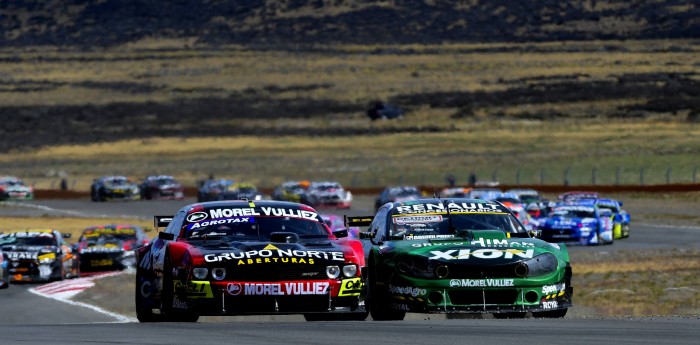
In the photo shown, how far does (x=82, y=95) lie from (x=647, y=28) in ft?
186

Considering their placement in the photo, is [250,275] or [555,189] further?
[555,189]

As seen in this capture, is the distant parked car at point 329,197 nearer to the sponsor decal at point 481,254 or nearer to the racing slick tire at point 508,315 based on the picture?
the racing slick tire at point 508,315

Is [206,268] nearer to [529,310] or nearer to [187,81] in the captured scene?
[529,310]

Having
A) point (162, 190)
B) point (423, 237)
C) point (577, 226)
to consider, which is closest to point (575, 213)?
point (577, 226)

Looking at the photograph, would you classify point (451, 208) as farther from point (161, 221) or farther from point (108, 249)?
point (108, 249)

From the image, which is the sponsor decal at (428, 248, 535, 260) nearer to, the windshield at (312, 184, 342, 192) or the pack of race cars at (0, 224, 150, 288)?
the pack of race cars at (0, 224, 150, 288)

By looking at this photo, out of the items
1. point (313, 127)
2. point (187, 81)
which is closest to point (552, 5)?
point (187, 81)

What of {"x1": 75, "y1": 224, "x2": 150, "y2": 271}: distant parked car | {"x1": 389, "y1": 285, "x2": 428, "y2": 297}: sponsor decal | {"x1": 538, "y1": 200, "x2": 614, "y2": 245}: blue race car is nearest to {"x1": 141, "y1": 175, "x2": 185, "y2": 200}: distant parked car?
{"x1": 538, "y1": 200, "x2": 614, "y2": 245}: blue race car

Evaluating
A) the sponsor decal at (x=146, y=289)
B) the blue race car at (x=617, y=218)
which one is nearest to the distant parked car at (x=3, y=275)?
the sponsor decal at (x=146, y=289)

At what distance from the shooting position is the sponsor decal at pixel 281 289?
15.6m

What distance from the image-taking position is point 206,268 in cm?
1559

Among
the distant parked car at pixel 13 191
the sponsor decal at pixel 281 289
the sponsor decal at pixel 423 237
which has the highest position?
the sponsor decal at pixel 423 237

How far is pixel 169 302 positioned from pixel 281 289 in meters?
1.15

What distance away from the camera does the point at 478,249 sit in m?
16.4
